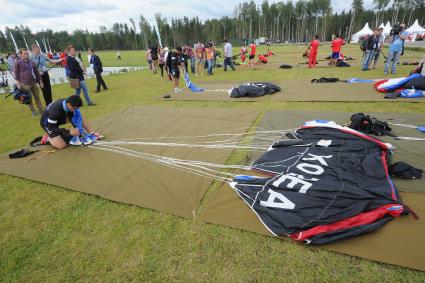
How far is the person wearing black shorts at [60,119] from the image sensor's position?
4.44 m

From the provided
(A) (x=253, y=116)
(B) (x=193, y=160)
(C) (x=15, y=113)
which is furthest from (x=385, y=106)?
(C) (x=15, y=113)

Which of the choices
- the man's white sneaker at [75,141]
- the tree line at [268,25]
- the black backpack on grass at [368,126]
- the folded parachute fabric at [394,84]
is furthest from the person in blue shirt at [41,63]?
the tree line at [268,25]

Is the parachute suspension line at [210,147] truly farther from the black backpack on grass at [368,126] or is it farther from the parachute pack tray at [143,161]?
the black backpack on grass at [368,126]

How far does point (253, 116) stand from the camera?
614 centimetres

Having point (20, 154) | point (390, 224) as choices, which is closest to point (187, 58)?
point (20, 154)

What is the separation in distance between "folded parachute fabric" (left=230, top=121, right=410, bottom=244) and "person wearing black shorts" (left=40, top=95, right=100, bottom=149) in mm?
3361

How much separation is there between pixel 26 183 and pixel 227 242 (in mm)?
3445

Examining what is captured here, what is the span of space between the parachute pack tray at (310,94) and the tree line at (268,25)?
58.8 metres

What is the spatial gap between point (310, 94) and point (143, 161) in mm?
6126

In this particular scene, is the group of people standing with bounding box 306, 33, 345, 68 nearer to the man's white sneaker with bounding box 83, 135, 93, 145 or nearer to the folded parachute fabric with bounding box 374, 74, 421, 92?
the folded parachute fabric with bounding box 374, 74, 421, 92

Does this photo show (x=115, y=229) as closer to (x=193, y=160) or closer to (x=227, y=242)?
(x=227, y=242)

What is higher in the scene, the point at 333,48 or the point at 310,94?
the point at 333,48

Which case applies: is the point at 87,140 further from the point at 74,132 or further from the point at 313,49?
the point at 313,49

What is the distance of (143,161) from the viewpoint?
4.21m
